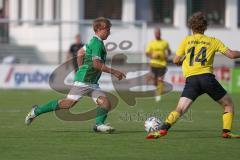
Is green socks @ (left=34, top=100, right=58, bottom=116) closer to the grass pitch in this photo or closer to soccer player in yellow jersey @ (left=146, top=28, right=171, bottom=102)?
the grass pitch

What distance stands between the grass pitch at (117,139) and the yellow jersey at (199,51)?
1144 millimetres

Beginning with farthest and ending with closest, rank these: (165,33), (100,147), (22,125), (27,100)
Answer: (165,33) < (27,100) < (22,125) < (100,147)

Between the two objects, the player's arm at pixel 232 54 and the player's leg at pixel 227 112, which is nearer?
the player's arm at pixel 232 54

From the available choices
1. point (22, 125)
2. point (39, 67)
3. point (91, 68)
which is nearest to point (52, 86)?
point (39, 67)

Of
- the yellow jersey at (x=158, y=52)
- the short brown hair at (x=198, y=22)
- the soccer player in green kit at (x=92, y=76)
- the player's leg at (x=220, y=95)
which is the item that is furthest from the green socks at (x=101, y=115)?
the yellow jersey at (x=158, y=52)

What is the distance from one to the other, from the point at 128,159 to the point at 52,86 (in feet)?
60.1

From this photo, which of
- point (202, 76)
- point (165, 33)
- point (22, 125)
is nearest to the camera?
point (202, 76)

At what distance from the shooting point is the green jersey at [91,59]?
47.2ft

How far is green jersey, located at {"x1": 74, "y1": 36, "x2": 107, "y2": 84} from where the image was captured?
1438 centimetres

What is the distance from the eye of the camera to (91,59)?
575 inches

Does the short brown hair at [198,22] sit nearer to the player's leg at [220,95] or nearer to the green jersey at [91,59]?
the player's leg at [220,95]

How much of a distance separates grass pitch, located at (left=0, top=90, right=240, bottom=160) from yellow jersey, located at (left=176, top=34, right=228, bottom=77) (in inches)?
45.0

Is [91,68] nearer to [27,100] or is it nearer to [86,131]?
[86,131]

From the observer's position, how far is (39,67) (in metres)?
30.5
